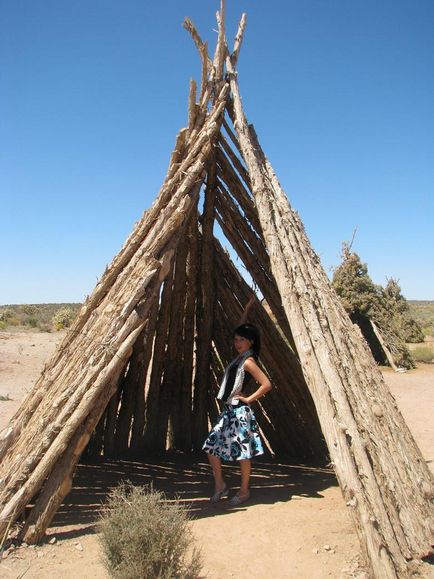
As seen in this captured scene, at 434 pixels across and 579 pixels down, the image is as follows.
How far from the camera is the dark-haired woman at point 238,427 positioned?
3.96 meters

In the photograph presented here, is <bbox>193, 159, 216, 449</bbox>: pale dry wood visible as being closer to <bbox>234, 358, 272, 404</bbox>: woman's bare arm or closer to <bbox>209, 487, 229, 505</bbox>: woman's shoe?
<bbox>234, 358, 272, 404</bbox>: woman's bare arm

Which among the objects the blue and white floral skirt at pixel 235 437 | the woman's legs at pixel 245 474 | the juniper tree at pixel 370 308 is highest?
the juniper tree at pixel 370 308

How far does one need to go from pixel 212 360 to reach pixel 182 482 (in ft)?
5.37

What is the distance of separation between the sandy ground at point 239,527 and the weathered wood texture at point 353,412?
0.33 m

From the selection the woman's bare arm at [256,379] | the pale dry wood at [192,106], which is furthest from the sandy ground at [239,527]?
the pale dry wood at [192,106]

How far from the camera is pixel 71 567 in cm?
284

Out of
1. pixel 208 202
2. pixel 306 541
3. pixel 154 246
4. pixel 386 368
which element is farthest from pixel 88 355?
pixel 386 368

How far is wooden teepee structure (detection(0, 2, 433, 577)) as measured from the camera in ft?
9.75

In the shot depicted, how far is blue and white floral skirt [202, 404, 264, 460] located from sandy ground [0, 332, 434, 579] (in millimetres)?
419

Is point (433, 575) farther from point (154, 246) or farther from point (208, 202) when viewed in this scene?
point (208, 202)

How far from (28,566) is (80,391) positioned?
104 centimetres

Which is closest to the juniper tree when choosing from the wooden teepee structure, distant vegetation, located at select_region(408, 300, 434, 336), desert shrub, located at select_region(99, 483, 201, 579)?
distant vegetation, located at select_region(408, 300, 434, 336)

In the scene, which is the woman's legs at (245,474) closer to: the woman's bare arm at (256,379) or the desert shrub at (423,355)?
the woman's bare arm at (256,379)

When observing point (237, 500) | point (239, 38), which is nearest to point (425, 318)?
point (239, 38)
